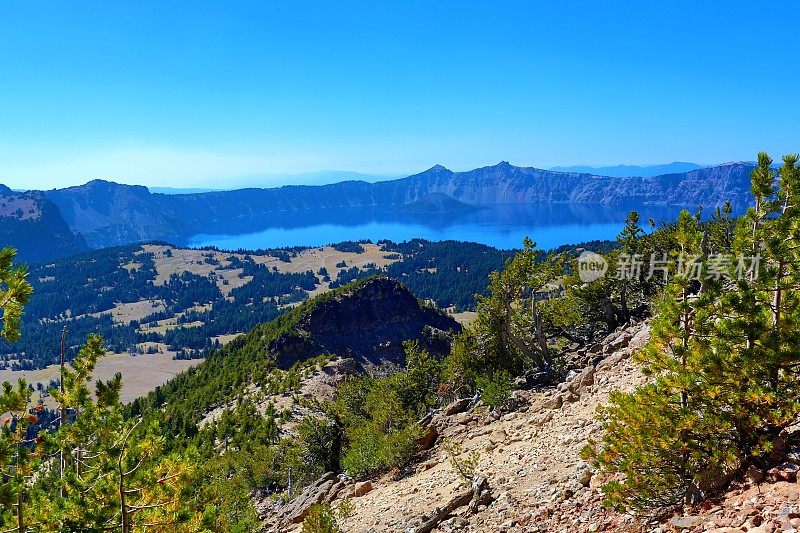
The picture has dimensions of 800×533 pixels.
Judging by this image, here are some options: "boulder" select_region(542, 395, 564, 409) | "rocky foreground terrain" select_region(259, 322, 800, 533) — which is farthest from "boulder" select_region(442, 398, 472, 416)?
"boulder" select_region(542, 395, 564, 409)

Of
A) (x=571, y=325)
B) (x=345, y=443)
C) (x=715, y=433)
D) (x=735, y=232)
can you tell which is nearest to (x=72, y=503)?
(x=715, y=433)

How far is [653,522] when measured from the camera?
28.2ft

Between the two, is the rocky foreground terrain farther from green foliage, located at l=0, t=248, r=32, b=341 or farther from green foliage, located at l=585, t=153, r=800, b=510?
green foliage, located at l=0, t=248, r=32, b=341

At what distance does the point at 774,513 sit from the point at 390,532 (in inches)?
358

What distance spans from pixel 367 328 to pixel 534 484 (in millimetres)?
93883

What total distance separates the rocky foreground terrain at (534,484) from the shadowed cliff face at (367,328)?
205 ft

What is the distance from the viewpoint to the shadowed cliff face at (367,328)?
8690cm

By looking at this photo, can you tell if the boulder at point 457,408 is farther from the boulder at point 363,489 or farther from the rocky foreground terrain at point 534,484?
the boulder at point 363,489

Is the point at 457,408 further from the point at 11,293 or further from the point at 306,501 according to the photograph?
the point at 11,293

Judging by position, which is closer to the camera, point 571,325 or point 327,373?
point 571,325

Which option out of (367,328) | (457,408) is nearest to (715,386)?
(457,408)

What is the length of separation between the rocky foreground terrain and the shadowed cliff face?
62.6 meters

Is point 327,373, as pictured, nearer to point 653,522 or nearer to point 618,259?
point 618,259

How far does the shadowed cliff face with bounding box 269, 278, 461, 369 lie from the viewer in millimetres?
86900
